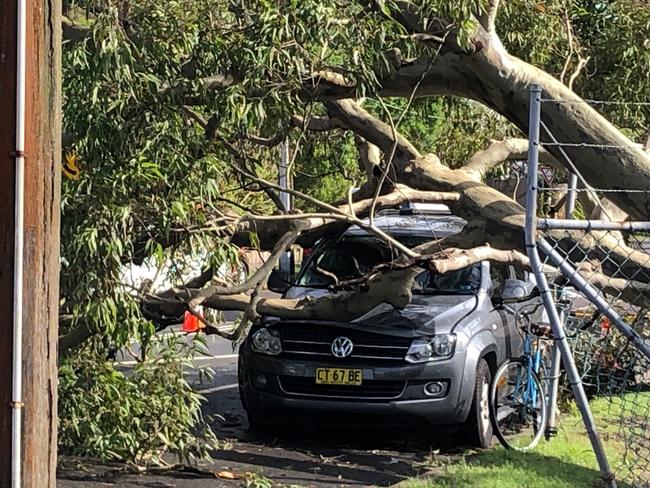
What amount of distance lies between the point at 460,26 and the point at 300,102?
4.35ft

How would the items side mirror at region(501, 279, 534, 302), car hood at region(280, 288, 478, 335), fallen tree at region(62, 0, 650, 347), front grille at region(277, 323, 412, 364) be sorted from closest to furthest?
fallen tree at region(62, 0, 650, 347), front grille at region(277, 323, 412, 364), car hood at region(280, 288, 478, 335), side mirror at region(501, 279, 534, 302)

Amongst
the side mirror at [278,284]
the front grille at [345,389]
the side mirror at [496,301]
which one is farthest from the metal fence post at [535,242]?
the side mirror at [278,284]

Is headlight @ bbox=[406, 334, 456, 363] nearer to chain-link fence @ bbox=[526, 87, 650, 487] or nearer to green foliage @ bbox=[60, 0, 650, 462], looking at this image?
chain-link fence @ bbox=[526, 87, 650, 487]

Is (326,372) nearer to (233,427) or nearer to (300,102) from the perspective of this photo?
(233,427)

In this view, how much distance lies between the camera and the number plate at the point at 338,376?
827 cm

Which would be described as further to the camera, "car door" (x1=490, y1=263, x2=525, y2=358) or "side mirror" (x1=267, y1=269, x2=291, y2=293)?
"side mirror" (x1=267, y1=269, x2=291, y2=293)

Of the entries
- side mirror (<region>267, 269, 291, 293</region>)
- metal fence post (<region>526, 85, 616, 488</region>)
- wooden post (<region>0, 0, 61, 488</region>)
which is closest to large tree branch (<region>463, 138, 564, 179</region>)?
side mirror (<region>267, 269, 291, 293</region>)

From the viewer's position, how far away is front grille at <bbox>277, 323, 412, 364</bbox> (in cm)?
826

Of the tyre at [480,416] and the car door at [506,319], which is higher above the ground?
the car door at [506,319]

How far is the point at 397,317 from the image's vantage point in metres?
8.54

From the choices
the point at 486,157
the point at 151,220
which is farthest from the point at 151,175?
the point at 486,157

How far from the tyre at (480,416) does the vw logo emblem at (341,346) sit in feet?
3.81

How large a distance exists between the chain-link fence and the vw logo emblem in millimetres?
1842

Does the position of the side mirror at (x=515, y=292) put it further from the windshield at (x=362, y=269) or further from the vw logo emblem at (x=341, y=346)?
the vw logo emblem at (x=341, y=346)
